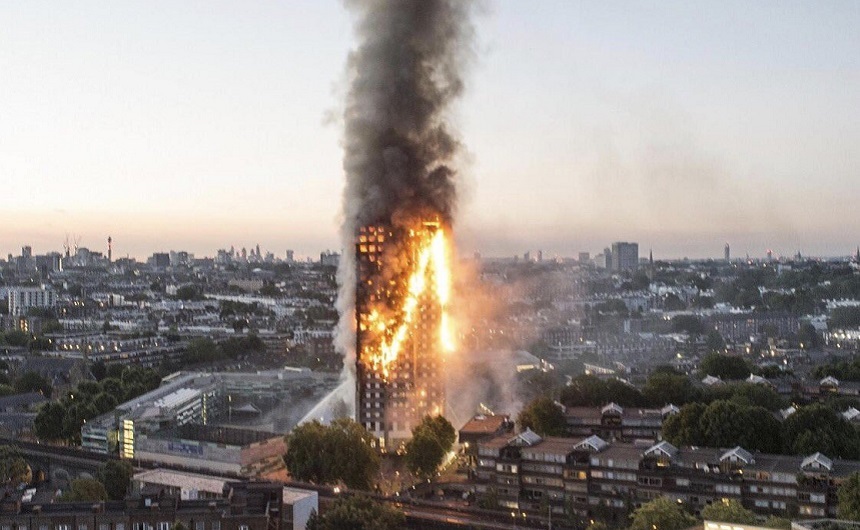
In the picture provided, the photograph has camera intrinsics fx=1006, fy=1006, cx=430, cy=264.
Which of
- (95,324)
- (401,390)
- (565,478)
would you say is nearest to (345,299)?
(401,390)

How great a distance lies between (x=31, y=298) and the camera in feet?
278

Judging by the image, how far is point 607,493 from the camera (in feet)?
67.7

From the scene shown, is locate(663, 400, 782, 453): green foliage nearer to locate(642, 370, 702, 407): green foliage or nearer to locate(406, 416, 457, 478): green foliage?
locate(406, 416, 457, 478): green foliage

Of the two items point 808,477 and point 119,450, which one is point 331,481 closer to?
point 119,450

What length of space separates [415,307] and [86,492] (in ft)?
35.1

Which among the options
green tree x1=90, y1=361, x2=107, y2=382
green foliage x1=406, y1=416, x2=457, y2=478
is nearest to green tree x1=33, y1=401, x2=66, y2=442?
green foliage x1=406, y1=416, x2=457, y2=478

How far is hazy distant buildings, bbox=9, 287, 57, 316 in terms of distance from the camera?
83.1 m

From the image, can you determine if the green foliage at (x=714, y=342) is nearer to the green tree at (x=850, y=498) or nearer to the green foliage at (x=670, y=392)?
the green foliage at (x=670, y=392)

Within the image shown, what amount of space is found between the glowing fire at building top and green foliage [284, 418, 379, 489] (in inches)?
154

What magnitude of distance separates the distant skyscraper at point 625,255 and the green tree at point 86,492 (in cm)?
7989

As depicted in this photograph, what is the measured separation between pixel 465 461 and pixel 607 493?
559 centimetres

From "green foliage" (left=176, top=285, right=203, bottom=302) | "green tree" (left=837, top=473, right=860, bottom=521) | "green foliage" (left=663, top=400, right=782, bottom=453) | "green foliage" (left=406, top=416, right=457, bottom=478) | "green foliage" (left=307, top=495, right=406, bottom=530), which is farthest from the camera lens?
"green foliage" (left=176, top=285, right=203, bottom=302)

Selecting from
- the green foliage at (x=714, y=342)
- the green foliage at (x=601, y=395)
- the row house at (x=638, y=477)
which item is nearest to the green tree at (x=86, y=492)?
the row house at (x=638, y=477)

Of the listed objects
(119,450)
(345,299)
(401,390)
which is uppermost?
(345,299)
